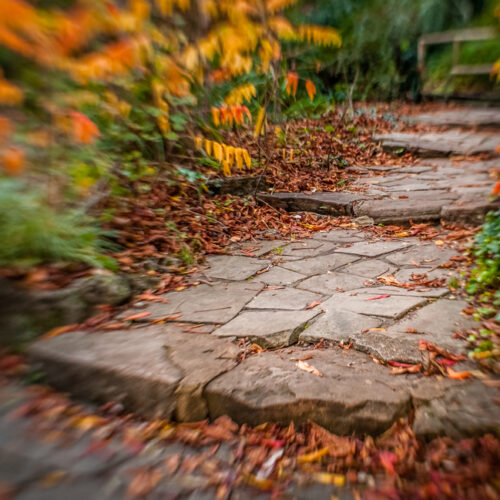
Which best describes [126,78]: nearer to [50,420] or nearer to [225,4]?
[225,4]

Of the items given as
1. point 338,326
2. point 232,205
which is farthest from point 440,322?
point 232,205

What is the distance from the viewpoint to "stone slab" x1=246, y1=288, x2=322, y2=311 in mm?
2386

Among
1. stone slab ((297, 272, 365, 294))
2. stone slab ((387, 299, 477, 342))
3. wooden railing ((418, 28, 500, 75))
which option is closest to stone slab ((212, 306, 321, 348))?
stone slab ((297, 272, 365, 294))

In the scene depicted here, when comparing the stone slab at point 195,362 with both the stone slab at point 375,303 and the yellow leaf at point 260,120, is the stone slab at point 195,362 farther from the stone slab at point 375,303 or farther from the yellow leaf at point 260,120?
the yellow leaf at point 260,120

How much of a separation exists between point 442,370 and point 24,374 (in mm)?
1865

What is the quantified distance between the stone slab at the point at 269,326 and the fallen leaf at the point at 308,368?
22 cm

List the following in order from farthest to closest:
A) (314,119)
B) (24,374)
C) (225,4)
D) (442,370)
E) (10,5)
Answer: (314,119) → (225,4) → (24,374) → (442,370) → (10,5)

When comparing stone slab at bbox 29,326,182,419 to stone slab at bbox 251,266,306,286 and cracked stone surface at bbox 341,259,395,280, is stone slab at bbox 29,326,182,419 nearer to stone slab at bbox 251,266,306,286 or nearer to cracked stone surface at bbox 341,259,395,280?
stone slab at bbox 251,266,306,286

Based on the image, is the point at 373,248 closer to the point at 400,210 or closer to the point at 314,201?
the point at 400,210

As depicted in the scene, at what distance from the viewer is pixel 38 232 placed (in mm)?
2295

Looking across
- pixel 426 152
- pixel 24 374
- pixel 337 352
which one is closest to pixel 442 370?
pixel 337 352

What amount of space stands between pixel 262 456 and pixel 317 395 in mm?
305

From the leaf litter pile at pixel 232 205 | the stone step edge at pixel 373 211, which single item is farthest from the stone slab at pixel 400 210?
the leaf litter pile at pixel 232 205

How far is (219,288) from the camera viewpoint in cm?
272
